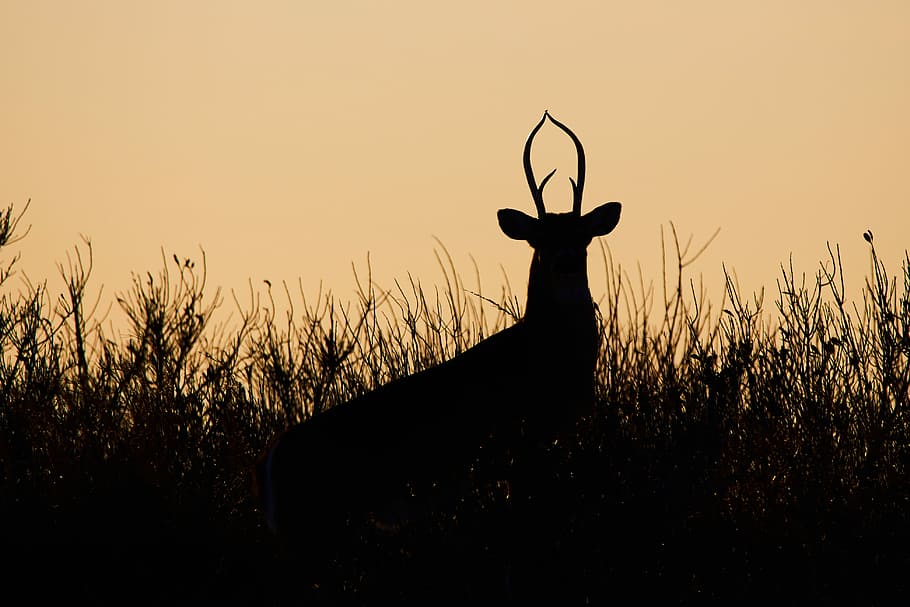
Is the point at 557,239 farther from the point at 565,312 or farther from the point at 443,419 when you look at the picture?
the point at 443,419

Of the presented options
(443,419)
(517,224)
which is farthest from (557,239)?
(443,419)

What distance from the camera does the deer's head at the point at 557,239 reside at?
34.4 feet

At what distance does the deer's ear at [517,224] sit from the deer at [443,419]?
0.61 ft

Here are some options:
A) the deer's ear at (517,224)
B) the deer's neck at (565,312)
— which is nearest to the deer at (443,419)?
the deer's neck at (565,312)

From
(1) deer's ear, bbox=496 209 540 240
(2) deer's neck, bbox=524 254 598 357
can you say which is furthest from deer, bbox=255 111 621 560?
(1) deer's ear, bbox=496 209 540 240

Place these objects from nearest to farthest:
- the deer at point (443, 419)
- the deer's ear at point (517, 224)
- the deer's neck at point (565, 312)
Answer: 1. the deer at point (443, 419)
2. the deer's neck at point (565, 312)
3. the deer's ear at point (517, 224)

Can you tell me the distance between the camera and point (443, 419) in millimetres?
10203

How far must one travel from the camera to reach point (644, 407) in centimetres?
1151

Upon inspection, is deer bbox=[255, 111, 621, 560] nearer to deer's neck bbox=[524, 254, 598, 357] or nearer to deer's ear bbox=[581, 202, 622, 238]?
deer's neck bbox=[524, 254, 598, 357]

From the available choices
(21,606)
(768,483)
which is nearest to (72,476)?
(21,606)

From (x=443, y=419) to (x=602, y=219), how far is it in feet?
5.57

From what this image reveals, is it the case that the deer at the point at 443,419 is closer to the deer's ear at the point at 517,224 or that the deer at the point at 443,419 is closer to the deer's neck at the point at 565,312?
the deer's neck at the point at 565,312

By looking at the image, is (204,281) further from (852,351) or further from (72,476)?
(852,351)

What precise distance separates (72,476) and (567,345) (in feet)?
13.1
